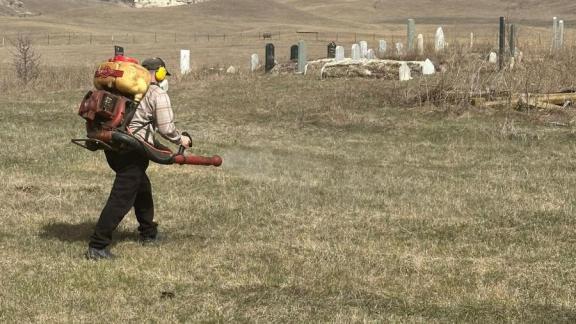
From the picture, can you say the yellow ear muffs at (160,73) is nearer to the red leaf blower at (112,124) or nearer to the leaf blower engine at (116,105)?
the leaf blower engine at (116,105)

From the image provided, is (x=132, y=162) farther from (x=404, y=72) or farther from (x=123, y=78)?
(x=404, y=72)

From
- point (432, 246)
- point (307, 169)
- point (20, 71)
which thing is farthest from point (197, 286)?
point (20, 71)

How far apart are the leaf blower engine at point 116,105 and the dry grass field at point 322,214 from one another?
0.96 metres

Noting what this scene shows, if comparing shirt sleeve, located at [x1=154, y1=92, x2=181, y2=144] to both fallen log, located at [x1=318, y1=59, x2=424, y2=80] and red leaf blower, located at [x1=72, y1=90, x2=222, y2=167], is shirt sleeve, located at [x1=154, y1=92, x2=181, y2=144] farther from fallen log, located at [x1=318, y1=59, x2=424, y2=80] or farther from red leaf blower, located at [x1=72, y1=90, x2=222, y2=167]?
fallen log, located at [x1=318, y1=59, x2=424, y2=80]

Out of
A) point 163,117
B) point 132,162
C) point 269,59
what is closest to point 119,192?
point 132,162

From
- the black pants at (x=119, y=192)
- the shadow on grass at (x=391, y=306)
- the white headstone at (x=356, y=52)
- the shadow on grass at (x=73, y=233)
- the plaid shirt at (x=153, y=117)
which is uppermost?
the white headstone at (x=356, y=52)

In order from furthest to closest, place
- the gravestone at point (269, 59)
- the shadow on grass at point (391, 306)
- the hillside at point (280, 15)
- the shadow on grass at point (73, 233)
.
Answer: the hillside at point (280, 15) → the gravestone at point (269, 59) → the shadow on grass at point (73, 233) → the shadow on grass at point (391, 306)

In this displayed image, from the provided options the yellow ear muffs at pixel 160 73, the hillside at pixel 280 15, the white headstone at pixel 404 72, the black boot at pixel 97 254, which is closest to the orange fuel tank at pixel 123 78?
the yellow ear muffs at pixel 160 73

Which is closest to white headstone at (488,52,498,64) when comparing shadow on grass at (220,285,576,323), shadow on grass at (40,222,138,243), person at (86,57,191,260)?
shadow on grass at (40,222,138,243)

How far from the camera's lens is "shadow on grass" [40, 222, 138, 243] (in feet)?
23.7

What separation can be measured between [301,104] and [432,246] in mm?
10498

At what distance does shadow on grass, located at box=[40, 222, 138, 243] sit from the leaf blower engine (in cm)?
123

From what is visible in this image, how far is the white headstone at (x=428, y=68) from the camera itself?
66.5 feet

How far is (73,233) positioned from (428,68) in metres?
14.5
